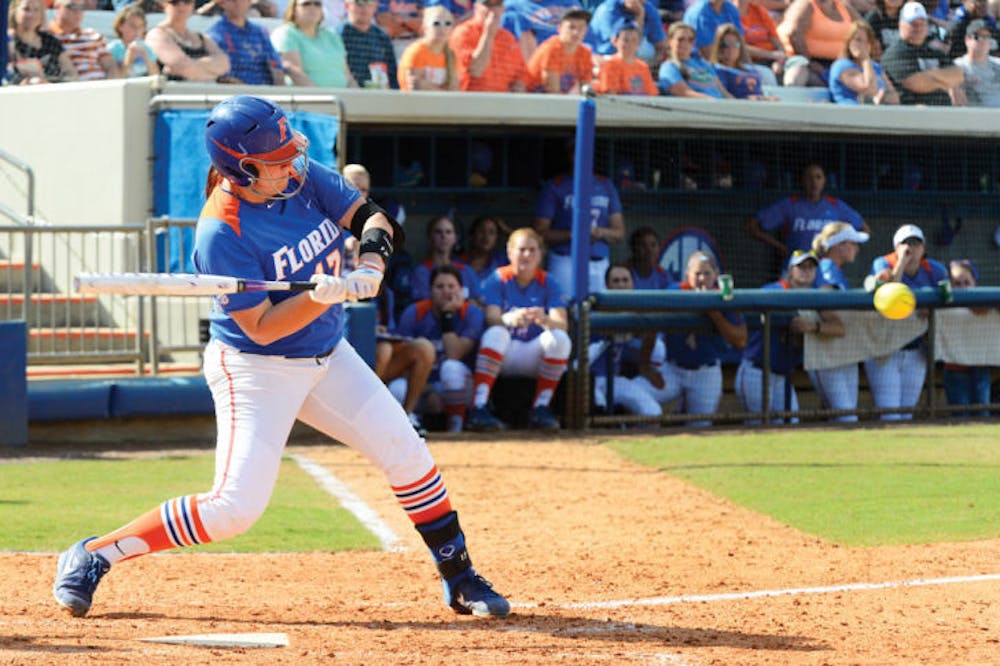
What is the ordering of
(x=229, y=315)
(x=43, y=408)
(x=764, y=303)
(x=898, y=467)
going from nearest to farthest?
(x=229, y=315)
(x=898, y=467)
(x=43, y=408)
(x=764, y=303)

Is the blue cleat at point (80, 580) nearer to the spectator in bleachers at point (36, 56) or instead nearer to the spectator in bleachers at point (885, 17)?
the spectator in bleachers at point (36, 56)

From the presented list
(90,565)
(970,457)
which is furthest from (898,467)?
(90,565)

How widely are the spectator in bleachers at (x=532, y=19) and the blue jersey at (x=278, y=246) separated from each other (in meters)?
7.72

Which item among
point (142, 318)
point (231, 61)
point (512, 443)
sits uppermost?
point (231, 61)

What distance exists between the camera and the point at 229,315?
477 centimetres

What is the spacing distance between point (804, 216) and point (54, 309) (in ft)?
20.3

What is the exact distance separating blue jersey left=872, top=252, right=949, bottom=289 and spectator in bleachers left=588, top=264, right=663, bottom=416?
84.8 inches

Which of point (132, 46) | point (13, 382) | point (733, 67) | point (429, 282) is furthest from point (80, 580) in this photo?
point (733, 67)

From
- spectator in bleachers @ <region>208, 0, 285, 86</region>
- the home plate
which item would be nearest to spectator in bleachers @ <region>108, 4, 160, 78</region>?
spectator in bleachers @ <region>208, 0, 285, 86</region>

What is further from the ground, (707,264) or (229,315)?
(229,315)

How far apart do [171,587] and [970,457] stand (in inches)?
214

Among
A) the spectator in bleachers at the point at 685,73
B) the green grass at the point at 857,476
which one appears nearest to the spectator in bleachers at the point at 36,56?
the spectator in bleachers at the point at 685,73

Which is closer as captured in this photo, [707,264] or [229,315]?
[229,315]

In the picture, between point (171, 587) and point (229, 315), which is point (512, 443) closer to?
point (171, 587)
